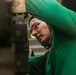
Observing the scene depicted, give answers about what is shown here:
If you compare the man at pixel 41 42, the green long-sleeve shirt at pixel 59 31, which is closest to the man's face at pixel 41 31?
the man at pixel 41 42

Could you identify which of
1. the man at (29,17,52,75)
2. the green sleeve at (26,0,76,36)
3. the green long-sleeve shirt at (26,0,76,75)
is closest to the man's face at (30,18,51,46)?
the man at (29,17,52,75)

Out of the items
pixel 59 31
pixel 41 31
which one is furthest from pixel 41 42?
pixel 59 31

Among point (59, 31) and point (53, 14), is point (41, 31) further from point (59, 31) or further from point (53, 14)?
point (53, 14)

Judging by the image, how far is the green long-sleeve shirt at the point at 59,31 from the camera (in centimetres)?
89

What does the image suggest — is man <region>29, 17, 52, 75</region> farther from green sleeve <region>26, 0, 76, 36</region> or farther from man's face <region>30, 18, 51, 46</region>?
green sleeve <region>26, 0, 76, 36</region>

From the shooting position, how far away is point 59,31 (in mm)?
1064

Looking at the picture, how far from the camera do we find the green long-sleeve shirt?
2.93 ft

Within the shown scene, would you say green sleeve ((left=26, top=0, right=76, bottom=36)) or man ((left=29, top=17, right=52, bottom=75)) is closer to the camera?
green sleeve ((left=26, top=0, right=76, bottom=36))

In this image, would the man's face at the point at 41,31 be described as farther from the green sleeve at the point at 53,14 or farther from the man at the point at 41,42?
the green sleeve at the point at 53,14

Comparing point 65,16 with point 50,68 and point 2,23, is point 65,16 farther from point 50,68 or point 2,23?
point 2,23

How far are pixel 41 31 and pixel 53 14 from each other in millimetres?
493

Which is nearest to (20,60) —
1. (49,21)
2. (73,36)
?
(49,21)

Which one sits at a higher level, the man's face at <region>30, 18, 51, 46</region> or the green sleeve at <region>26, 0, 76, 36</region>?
the green sleeve at <region>26, 0, 76, 36</region>

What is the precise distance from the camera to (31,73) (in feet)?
4.79
